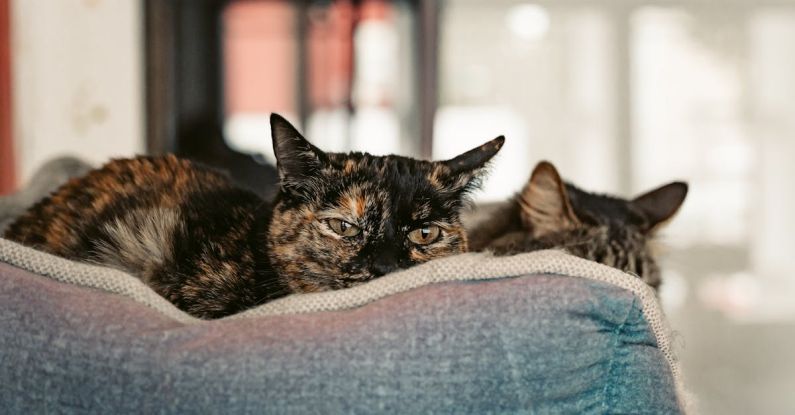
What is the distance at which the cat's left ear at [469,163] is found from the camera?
128 cm

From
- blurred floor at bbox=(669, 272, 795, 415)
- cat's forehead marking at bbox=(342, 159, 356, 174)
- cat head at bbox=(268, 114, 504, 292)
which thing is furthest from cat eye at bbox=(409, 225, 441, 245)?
blurred floor at bbox=(669, 272, 795, 415)

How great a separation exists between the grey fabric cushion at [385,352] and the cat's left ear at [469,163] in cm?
43

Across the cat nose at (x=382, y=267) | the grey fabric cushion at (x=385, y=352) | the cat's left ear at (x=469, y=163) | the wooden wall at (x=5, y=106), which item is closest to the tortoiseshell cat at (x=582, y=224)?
the cat's left ear at (x=469, y=163)

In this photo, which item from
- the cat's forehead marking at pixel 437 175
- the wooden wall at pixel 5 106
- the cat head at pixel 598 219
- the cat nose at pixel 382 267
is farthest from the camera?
the wooden wall at pixel 5 106

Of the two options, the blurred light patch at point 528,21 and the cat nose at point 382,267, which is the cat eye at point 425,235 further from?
the blurred light patch at point 528,21

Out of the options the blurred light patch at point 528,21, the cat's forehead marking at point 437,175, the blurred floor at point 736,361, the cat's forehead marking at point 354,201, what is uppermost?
the blurred light patch at point 528,21

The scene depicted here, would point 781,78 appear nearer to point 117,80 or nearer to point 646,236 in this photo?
point 646,236

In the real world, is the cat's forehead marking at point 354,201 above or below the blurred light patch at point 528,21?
below

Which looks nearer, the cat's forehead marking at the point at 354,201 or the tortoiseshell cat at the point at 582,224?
the cat's forehead marking at the point at 354,201

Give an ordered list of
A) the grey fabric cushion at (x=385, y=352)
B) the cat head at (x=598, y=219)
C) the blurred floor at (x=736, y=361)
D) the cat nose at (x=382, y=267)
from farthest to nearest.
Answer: the blurred floor at (x=736, y=361), the cat head at (x=598, y=219), the cat nose at (x=382, y=267), the grey fabric cushion at (x=385, y=352)

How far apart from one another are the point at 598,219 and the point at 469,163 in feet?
1.20

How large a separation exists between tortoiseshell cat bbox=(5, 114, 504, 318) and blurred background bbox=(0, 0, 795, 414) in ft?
6.99

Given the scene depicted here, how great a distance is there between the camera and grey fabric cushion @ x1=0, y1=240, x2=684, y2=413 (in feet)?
2.50

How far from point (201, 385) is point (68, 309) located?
7.5 inches
